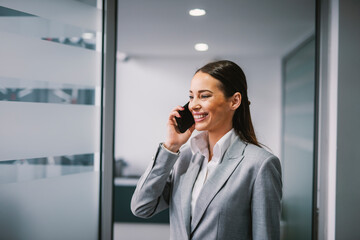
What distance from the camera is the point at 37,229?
1.73 meters

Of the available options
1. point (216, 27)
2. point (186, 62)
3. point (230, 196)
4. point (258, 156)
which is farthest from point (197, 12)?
point (230, 196)

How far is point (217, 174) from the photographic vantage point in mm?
1130

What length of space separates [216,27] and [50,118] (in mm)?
1157

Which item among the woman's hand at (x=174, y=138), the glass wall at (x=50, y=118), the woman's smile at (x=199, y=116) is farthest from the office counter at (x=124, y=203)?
the woman's smile at (x=199, y=116)

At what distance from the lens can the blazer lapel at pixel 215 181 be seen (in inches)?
43.4

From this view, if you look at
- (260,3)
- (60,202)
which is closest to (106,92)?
(60,202)

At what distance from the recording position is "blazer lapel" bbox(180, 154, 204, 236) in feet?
3.77

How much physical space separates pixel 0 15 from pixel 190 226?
132 centimetres

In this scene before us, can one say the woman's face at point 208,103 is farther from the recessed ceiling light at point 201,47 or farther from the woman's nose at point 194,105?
the recessed ceiling light at point 201,47

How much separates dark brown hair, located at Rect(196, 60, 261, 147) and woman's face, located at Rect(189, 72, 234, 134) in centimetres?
2

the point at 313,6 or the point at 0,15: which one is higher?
the point at 313,6

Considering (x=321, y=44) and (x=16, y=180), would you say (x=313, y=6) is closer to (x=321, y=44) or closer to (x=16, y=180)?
(x=321, y=44)

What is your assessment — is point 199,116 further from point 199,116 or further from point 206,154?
point 206,154

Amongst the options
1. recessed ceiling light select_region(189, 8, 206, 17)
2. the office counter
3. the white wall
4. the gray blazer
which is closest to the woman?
the gray blazer
